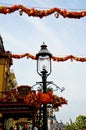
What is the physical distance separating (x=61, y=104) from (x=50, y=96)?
77cm

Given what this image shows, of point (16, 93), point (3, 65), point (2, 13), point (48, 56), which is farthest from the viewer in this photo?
point (3, 65)

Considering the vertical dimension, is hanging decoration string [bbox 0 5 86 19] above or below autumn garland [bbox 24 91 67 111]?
above

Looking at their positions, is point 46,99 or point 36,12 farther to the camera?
point 36,12

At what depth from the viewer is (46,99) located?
Answer: 9453mm

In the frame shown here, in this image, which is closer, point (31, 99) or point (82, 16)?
point (31, 99)

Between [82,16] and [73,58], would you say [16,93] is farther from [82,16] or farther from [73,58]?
[82,16]

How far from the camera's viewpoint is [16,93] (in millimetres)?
23984

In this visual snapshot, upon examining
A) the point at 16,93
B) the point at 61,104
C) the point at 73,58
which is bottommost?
the point at 61,104

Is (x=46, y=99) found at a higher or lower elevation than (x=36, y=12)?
lower

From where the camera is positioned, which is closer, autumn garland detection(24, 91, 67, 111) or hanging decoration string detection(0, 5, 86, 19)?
autumn garland detection(24, 91, 67, 111)

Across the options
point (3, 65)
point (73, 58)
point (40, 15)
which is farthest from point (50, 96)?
point (3, 65)

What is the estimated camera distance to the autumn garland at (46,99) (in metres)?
9.48

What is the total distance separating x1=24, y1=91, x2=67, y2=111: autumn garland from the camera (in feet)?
31.1

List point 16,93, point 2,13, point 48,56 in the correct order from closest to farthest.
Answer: point 48,56
point 2,13
point 16,93
